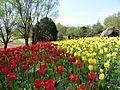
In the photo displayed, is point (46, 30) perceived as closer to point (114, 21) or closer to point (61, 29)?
point (114, 21)

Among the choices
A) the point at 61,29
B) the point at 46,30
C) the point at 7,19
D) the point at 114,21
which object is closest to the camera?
the point at 46,30

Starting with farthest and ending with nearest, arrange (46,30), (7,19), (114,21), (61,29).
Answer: (61,29), (114,21), (7,19), (46,30)

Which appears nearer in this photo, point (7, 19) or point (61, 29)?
point (7, 19)

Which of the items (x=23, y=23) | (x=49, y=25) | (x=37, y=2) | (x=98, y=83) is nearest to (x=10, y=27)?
(x=23, y=23)

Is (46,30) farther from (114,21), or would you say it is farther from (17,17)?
(114,21)

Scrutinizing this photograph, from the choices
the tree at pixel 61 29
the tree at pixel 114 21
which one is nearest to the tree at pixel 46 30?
the tree at pixel 114 21

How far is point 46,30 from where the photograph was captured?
90.0 ft

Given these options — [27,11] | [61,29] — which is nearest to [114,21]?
[61,29]

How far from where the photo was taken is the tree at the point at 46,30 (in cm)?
2711

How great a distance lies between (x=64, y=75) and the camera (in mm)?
6734

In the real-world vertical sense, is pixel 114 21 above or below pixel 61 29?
above

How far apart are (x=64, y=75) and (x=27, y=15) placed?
27.7 metres

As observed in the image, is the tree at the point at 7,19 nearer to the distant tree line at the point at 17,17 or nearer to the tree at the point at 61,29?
the distant tree line at the point at 17,17

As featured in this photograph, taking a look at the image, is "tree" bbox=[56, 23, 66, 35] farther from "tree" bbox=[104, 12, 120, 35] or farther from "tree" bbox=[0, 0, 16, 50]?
"tree" bbox=[0, 0, 16, 50]
